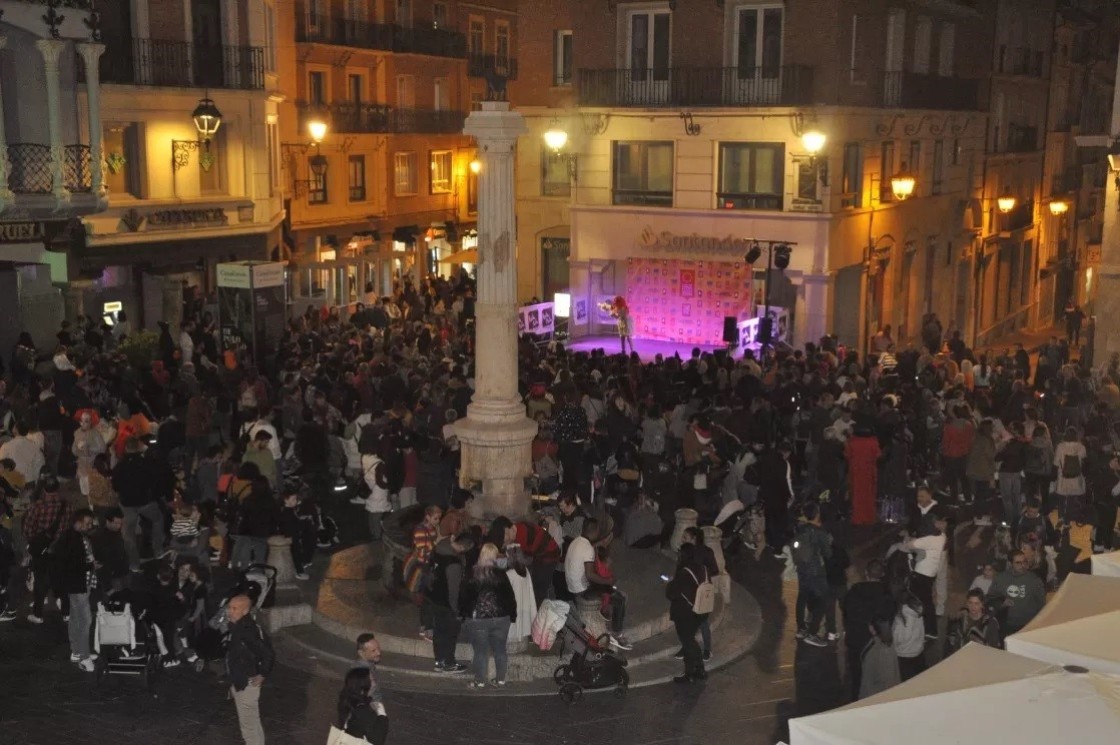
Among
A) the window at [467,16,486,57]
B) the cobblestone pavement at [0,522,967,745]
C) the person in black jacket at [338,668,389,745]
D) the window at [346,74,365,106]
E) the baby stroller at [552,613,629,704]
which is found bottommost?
the cobblestone pavement at [0,522,967,745]

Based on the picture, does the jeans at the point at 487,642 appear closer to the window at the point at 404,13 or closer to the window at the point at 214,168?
the window at the point at 214,168

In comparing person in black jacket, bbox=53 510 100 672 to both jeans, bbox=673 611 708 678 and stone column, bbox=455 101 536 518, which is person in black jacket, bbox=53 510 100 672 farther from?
jeans, bbox=673 611 708 678

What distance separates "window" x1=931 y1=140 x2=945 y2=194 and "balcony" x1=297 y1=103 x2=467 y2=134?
556 inches

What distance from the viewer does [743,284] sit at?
32.0 meters

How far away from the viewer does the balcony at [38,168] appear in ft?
78.0

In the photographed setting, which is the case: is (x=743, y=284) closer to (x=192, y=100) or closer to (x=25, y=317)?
(x=192, y=100)

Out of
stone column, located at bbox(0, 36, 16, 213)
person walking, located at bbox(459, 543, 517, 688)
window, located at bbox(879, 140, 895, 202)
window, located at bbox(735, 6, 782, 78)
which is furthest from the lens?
window, located at bbox(879, 140, 895, 202)

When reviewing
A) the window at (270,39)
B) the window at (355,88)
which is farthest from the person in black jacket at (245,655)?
the window at (355,88)

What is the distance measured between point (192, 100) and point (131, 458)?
55.8ft

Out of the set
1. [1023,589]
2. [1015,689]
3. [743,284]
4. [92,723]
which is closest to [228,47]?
[743,284]

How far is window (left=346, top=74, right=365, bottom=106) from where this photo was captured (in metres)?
41.4

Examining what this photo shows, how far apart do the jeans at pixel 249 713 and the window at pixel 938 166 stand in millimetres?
31952

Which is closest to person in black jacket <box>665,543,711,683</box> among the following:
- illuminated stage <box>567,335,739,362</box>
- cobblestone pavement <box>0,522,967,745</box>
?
cobblestone pavement <box>0,522,967,745</box>

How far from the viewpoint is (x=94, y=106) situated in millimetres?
24906
